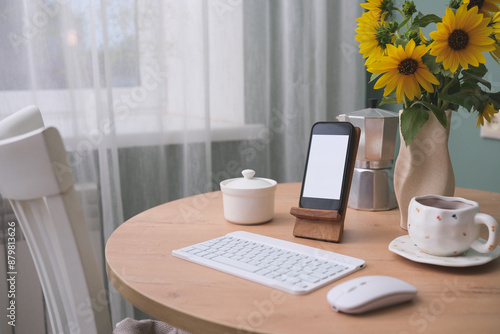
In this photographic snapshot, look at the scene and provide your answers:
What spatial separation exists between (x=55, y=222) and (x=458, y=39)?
78cm

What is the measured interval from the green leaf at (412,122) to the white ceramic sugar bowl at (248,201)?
32 cm

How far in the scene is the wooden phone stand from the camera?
3.26ft

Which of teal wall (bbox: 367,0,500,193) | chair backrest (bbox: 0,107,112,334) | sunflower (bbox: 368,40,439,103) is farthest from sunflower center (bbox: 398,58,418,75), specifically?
teal wall (bbox: 367,0,500,193)

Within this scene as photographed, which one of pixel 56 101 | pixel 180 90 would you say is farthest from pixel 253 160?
pixel 56 101

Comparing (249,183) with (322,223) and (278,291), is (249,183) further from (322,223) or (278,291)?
(278,291)

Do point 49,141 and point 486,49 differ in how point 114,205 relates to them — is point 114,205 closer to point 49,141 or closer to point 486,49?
point 49,141

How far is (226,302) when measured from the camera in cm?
75

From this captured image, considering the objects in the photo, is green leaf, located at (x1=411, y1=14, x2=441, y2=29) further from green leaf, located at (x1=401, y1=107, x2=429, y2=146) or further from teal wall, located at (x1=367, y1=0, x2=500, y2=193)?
teal wall, located at (x1=367, y1=0, x2=500, y2=193)

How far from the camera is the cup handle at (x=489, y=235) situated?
0.83m

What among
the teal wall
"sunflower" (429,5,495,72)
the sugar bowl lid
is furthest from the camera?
the teal wall

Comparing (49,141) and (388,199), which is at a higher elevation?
(49,141)

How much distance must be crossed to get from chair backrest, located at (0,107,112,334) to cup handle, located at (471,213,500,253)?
65 cm

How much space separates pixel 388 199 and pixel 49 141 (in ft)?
2.72

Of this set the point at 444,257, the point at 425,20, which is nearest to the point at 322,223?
the point at 444,257
